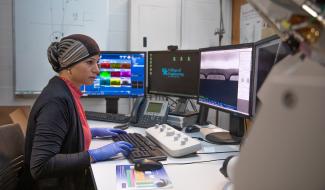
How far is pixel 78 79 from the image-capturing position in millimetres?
1602

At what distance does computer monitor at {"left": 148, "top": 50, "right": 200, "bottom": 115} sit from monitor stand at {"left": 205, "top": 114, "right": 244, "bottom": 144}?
416 mm

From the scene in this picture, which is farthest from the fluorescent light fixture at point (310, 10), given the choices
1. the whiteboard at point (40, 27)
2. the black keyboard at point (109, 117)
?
the whiteboard at point (40, 27)

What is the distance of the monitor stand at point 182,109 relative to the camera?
7.04 ft

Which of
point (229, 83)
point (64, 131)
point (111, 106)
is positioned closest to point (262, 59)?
point (229, 83)

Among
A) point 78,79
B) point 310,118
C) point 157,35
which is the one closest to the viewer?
point 310,118

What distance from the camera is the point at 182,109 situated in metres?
2.26

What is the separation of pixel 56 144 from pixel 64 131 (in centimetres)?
7

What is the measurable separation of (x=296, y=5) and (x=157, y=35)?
2.62 m

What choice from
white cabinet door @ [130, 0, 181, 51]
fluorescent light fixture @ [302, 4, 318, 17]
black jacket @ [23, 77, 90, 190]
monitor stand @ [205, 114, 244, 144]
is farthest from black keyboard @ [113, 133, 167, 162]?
white cabinet door @ [130, 0, 181, 51]

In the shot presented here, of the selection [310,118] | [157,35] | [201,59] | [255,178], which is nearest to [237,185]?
[255,178]

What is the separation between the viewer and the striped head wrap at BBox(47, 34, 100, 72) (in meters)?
1.52

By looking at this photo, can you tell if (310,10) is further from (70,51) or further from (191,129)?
(191,129)

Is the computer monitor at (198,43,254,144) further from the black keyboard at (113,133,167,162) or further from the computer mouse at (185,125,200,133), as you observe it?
the black keyboard at (113,133,167,162)

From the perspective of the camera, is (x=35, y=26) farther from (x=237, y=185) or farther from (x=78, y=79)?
(x=237, y=185)
